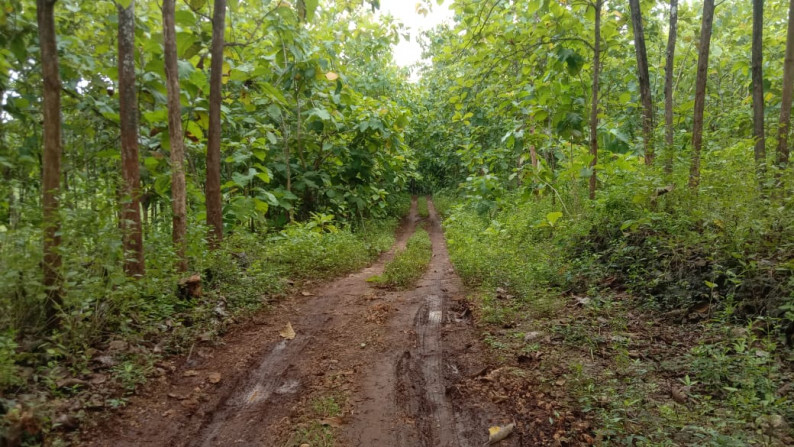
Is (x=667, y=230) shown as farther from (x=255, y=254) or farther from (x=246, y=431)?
(x=255, y=254)

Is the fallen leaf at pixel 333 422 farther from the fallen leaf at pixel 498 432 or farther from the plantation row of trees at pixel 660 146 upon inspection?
the plantation row of trees at pixel 660 146

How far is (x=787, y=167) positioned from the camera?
4879 mm

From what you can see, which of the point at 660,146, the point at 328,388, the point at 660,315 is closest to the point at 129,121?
the point at 328,388

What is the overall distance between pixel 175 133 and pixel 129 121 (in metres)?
0.78

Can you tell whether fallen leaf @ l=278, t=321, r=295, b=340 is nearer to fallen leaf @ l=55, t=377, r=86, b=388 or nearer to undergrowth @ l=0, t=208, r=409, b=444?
undergrowth @ l=0, t=208, r=409, b=444

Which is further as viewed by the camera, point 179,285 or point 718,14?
point 718,14

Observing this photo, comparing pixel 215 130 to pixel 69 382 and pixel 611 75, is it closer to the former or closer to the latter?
pixel 69 382

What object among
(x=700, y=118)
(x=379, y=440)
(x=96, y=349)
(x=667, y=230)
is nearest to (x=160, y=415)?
(x=96, y=349)

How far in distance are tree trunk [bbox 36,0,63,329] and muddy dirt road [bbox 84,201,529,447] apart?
118cm

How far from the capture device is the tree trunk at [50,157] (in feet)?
12.7

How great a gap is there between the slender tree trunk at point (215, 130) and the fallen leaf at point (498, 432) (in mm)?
4872

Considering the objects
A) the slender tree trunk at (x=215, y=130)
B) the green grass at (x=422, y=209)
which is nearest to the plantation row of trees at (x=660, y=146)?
the slender tree trunk at (x=215, y=130)

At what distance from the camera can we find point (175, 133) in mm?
5715

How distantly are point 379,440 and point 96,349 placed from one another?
2.72 m
